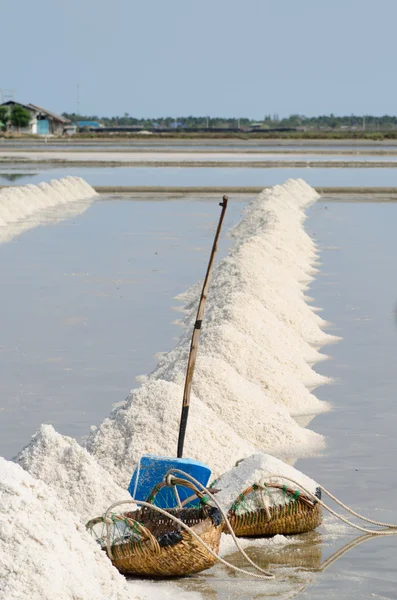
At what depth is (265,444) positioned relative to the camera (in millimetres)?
6531

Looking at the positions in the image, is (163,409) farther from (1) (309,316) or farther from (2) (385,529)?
(1) (309,316)

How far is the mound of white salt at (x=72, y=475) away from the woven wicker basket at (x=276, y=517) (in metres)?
0.47

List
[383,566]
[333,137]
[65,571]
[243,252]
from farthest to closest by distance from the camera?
[333,137], [243,252], [383,566], [65,571]

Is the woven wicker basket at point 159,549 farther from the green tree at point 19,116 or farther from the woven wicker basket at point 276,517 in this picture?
the green tree at point 19,116

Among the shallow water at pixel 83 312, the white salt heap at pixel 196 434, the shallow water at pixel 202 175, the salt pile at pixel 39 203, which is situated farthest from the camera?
the shallow water at pixel 202 175

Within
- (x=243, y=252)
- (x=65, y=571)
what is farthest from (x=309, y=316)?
(x=65, y=571)

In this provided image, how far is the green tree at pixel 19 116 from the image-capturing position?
98669 millimetres

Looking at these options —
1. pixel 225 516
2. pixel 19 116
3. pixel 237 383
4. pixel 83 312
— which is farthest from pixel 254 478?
pixel 19 116

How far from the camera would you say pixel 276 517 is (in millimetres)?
5133

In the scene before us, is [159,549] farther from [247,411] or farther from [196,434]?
[247,411]

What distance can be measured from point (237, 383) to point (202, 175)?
112 ft

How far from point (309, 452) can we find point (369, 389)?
171cm

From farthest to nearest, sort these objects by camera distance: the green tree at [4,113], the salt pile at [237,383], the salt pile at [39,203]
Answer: the green tree at [4,113]
the salt pile at [39,203]
the salt pile at [237,383]

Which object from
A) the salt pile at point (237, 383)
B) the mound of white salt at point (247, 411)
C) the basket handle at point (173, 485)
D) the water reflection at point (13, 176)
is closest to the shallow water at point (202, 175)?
the water reflection at point (13, 176)
